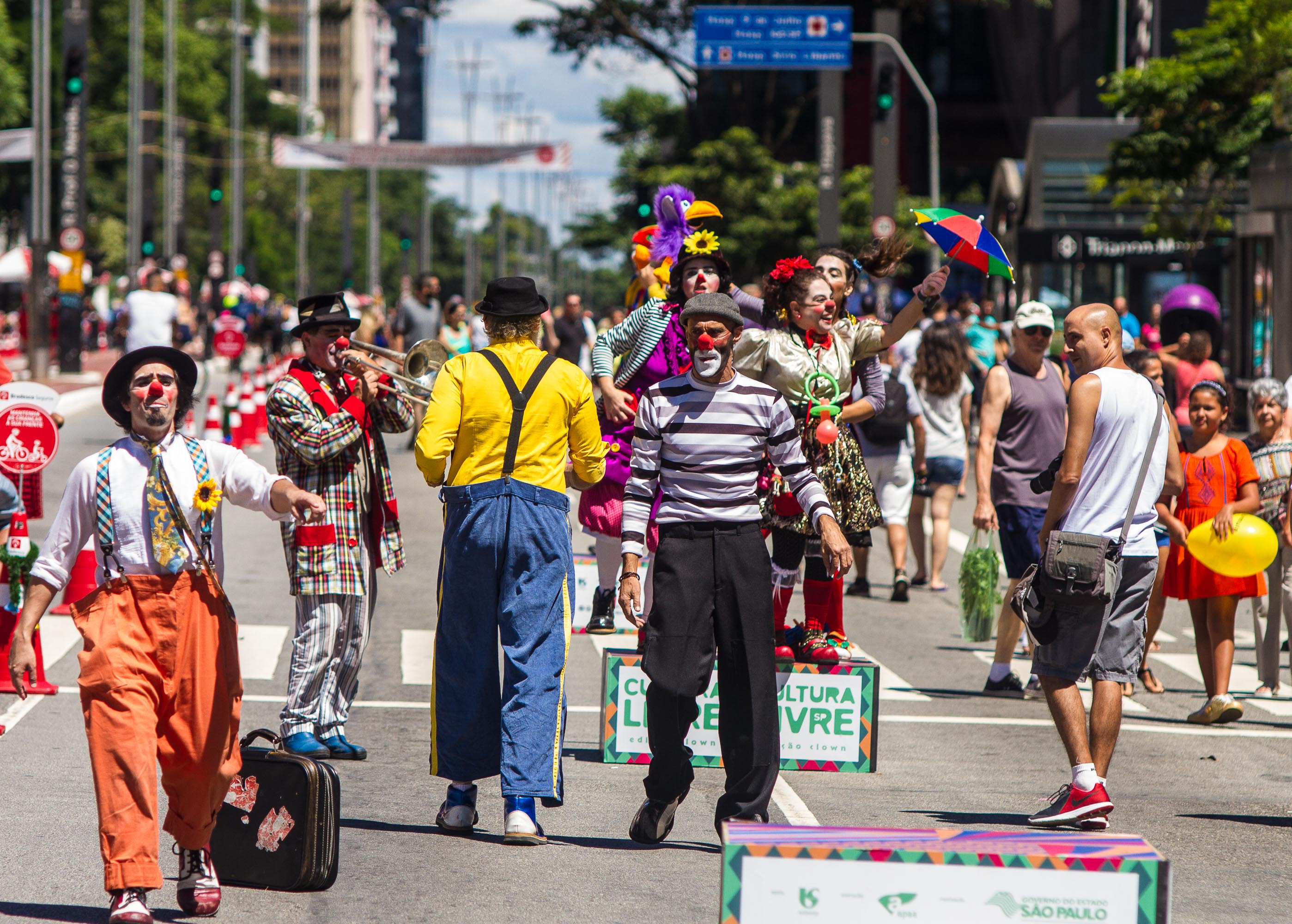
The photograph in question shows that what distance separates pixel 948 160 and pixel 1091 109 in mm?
19948

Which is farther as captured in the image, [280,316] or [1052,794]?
[280,316]

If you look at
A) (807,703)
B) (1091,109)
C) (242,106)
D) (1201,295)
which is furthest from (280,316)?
(242,106)

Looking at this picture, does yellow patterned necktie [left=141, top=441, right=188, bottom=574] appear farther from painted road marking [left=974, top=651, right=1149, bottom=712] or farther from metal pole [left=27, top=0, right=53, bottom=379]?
metal pole [left=27, top=0, right=53, bottom=379]

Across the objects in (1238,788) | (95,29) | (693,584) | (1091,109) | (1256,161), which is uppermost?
(95,29)

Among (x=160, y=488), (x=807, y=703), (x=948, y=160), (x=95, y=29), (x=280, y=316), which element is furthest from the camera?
(x=948, y=160)

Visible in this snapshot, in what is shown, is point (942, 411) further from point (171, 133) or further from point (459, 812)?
point (171, 133)

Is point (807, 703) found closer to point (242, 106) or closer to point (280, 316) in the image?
point (280, 316)

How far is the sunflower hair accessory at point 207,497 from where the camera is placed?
5473mm

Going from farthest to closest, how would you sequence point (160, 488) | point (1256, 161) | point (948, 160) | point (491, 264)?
1. point (491, 264)
2. point (948, 160)
3. point (1256, 161)
4. point (160, 488)

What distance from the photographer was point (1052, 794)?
24.8 ft

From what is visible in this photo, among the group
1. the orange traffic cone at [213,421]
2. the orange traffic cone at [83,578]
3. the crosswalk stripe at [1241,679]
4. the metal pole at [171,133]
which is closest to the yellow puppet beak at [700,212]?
the crosswalk stripe at [1241,679]

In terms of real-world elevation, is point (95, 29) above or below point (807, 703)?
above

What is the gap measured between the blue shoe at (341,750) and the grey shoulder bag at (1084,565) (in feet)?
9.90

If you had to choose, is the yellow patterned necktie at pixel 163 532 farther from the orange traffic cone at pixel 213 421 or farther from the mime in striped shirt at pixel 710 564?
the orange traffic cone at pixel 213 421
